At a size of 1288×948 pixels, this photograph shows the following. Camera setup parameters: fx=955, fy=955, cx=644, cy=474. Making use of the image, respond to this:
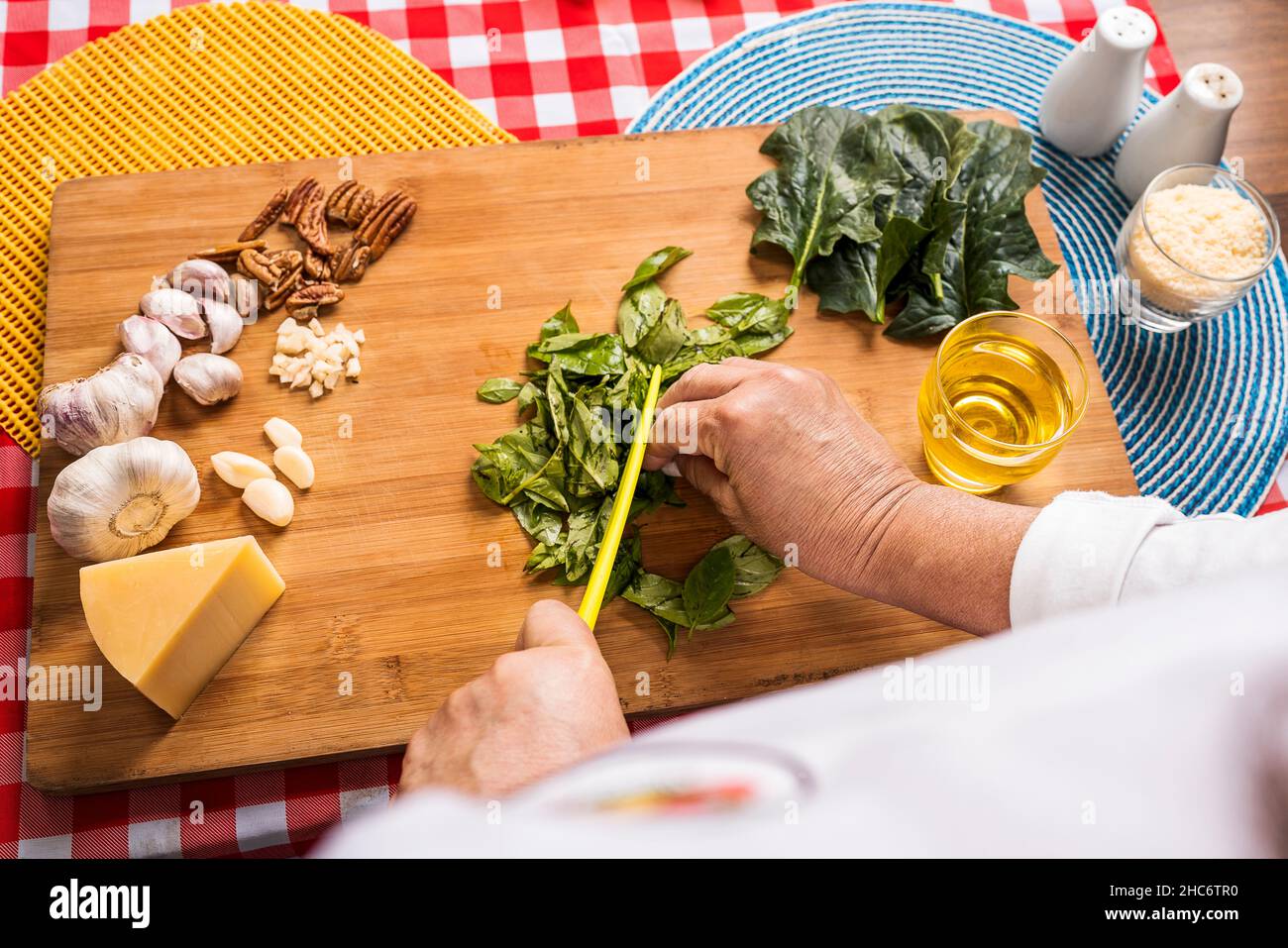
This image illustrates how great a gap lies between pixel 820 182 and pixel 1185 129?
25.3 inches

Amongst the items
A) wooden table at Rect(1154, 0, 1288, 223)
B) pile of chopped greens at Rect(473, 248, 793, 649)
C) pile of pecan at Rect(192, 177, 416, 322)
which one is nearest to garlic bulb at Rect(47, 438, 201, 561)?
pile of pecan at Rect(192, 177, 416, 322)

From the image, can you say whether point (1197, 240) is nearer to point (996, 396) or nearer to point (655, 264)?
point (996, 396)

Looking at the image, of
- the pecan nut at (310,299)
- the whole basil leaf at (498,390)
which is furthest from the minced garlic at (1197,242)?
the pecan nut at (310,299)

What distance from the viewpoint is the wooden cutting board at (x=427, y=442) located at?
4.14 feet

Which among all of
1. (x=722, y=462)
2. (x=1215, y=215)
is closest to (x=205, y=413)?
(x=722, y=462)

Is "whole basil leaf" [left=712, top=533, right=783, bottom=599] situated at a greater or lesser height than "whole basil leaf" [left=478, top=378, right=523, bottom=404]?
lesser

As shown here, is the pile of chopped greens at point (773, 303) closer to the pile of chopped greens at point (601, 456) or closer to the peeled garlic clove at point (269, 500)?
the pile of chopped greens at point (601, 456)

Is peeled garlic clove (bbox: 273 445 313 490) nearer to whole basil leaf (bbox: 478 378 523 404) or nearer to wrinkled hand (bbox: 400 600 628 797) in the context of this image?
whole basil leaf (bbox: 478 378 523 404)

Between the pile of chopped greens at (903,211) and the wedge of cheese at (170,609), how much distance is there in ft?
2.94

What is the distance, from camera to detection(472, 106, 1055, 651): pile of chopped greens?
4.32 feet

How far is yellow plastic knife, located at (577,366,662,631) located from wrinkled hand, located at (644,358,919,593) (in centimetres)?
2

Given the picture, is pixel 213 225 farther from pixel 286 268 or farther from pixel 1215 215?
pixel 1215 215

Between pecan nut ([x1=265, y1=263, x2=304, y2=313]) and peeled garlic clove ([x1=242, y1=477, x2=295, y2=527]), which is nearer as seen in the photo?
peeled garlic clove ([x1=242, y1=477, x2=295, y2=527])
